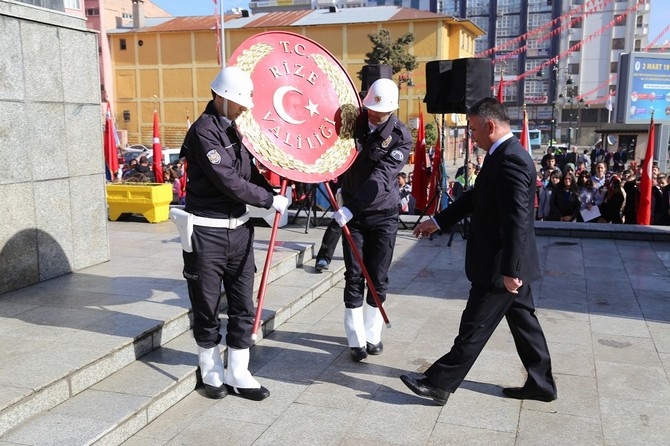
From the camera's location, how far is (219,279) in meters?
4.26

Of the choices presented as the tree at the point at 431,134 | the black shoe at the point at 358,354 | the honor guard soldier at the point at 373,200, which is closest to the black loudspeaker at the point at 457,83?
the honor guard soldier at the point at 373,200

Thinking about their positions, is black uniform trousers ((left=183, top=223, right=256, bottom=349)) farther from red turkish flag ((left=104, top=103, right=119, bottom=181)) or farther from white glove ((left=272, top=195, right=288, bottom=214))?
red turkish flag ((left=104, top=103, right=119, bottom=181))

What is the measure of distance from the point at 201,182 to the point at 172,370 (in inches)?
54.4

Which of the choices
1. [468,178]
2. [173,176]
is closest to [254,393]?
[468,178]

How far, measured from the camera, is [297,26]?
48688 millimetres

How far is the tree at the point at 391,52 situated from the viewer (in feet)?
141

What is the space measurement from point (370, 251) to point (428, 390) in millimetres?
1264

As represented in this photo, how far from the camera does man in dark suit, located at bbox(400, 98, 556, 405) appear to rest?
3857mm

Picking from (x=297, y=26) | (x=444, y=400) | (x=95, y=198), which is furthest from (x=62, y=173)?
(x=297, y=26)

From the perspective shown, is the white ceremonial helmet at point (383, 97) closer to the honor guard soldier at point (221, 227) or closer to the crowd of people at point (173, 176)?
the honor guard soldier at point (221, 227)

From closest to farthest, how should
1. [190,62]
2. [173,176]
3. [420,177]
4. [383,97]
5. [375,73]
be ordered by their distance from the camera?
[383,97], [375,73], [420,177], [173,176], [190,62]

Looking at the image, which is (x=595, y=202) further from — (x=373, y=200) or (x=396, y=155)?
(x=373, y=200)

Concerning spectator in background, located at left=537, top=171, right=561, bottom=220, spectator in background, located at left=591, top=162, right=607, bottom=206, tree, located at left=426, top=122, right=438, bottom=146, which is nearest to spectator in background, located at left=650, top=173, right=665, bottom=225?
spectator in background, located at left=591, top=162, right=607, bottom=206

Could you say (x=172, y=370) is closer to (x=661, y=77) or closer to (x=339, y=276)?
(x=339, y=276)
